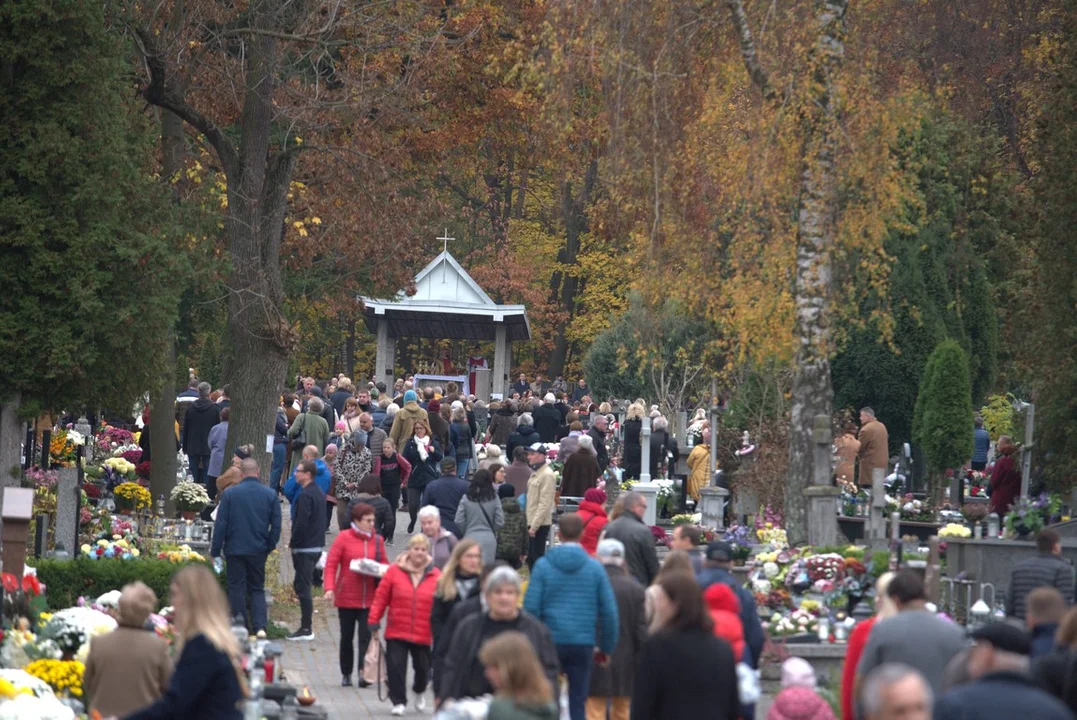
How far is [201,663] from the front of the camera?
307 inches

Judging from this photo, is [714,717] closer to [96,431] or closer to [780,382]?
[780,382]

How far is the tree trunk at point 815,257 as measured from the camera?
19.7 m

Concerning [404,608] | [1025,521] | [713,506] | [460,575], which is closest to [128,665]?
A: [460,575]

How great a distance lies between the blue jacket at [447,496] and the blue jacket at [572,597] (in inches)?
296

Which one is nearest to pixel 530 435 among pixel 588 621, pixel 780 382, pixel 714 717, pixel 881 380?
pixel 780 382

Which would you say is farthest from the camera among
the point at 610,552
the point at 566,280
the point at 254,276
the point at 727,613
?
the point at 566,280

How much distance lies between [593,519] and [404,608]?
2.93 m

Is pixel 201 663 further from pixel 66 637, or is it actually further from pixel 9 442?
pixel 9 442

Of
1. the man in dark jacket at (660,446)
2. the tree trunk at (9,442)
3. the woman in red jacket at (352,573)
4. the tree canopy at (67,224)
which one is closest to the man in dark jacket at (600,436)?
the man in dark jacket at (660,446)

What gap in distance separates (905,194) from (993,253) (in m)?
14.3

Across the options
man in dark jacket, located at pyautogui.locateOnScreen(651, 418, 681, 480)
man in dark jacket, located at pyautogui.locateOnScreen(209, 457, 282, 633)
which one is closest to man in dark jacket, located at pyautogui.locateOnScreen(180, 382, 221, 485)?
man in dark jacket, located at pyautogui.locateOnScreen(651, 418, 681, 480)

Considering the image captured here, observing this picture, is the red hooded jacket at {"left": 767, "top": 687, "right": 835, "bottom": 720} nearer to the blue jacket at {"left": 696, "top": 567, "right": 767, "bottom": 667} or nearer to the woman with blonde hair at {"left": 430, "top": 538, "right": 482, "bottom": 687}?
the blue jacket at {"left": 696, "top": 567, "right": 767, "bottom": 667}

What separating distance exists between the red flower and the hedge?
5.12 ft

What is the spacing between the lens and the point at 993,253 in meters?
33.9
